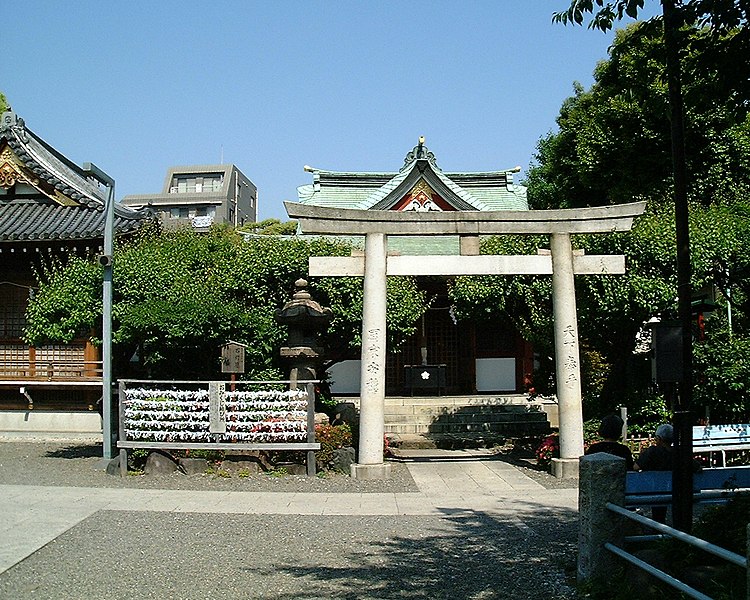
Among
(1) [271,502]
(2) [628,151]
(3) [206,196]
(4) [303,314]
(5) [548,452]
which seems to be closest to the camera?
(1) [271,502]

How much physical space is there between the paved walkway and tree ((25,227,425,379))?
3598 millimetres

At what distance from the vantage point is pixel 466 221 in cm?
1380

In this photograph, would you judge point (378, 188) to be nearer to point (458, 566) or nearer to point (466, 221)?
point (466, 221)

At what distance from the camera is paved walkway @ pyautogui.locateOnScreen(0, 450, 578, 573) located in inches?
390

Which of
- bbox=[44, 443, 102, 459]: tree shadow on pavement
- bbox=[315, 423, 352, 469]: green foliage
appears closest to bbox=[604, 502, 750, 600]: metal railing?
bbox=[315, 423, 352, 469]: green foliage

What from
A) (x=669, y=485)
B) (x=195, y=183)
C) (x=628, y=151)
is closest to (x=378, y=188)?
(x=628, y=151)

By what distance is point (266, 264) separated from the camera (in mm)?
17094

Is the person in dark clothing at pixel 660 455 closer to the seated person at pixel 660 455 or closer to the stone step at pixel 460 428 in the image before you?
the seated person at pixel 660 455

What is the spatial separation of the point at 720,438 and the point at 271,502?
717 cm

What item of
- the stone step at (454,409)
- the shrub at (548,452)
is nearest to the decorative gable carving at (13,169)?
the stone step at (454,409)

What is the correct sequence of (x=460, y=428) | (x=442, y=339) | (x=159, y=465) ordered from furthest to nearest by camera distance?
(x=442, y=339), (x=460, y=428), (x=159, y=465)

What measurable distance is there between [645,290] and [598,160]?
971 cm

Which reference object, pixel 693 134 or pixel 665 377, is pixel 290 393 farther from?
pixel 693 134

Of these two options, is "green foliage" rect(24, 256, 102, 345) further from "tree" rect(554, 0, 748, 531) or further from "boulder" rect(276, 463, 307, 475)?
"tree" rect(554, 0, 748, 531)
